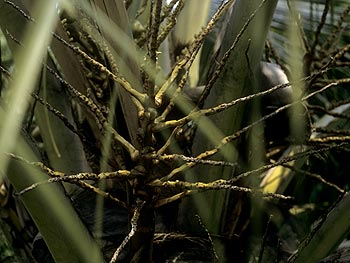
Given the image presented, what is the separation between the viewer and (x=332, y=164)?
2.47 meters

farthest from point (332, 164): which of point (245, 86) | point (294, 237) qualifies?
point (245, 86)

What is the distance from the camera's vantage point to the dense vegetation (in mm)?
857

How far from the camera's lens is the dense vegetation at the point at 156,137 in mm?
857

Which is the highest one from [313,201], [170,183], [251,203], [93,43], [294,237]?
[93,43]

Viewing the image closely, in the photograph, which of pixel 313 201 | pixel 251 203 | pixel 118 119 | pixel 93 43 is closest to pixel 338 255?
pixel 251 203

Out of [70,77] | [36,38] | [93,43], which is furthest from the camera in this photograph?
[70,77]

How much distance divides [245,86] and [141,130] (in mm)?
288

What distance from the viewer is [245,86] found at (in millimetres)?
1103

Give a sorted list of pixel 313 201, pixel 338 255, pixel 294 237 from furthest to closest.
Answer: pixel 313 201 < pixel 294 237 < pixel 338 255

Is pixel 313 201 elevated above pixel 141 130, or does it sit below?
below

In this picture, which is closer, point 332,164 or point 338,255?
point 338,255

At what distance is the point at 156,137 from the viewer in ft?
3.50

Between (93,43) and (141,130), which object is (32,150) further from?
(93,43)

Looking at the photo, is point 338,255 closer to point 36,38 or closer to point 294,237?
point 294,237
